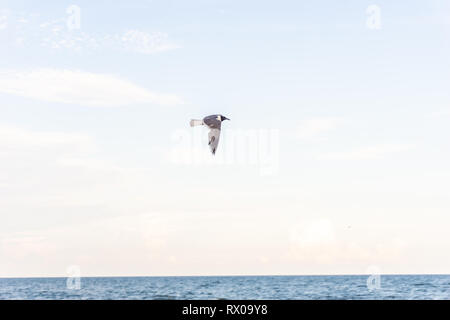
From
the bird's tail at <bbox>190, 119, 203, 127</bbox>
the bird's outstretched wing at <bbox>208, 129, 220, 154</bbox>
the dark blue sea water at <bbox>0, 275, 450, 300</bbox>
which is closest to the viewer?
the bird's tail at <bbox>190, 119, 203, 127</bbox>

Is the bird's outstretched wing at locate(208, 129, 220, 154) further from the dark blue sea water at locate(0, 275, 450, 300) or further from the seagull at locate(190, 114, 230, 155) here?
the dark blue sea water at locate(0, 275, 450, 300)

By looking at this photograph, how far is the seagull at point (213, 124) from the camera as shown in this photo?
24125 mm

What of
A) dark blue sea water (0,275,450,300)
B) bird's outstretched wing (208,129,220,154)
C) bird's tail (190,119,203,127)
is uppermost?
bird's tail (190,119,203,127)

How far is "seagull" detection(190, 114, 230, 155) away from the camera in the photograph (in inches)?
950

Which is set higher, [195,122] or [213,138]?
[195,122]

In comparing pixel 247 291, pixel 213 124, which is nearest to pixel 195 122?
pixel 213 124

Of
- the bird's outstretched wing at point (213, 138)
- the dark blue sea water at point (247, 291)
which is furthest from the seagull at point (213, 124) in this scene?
the dark blue sea water at point (247, 291)

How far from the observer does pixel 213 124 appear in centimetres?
2472

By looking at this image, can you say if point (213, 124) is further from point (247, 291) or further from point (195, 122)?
point (247, 291)

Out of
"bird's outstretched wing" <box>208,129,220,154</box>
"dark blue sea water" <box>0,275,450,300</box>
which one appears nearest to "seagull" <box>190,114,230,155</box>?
"bird's outstretched wing" <box>208,129,220,154</box>
